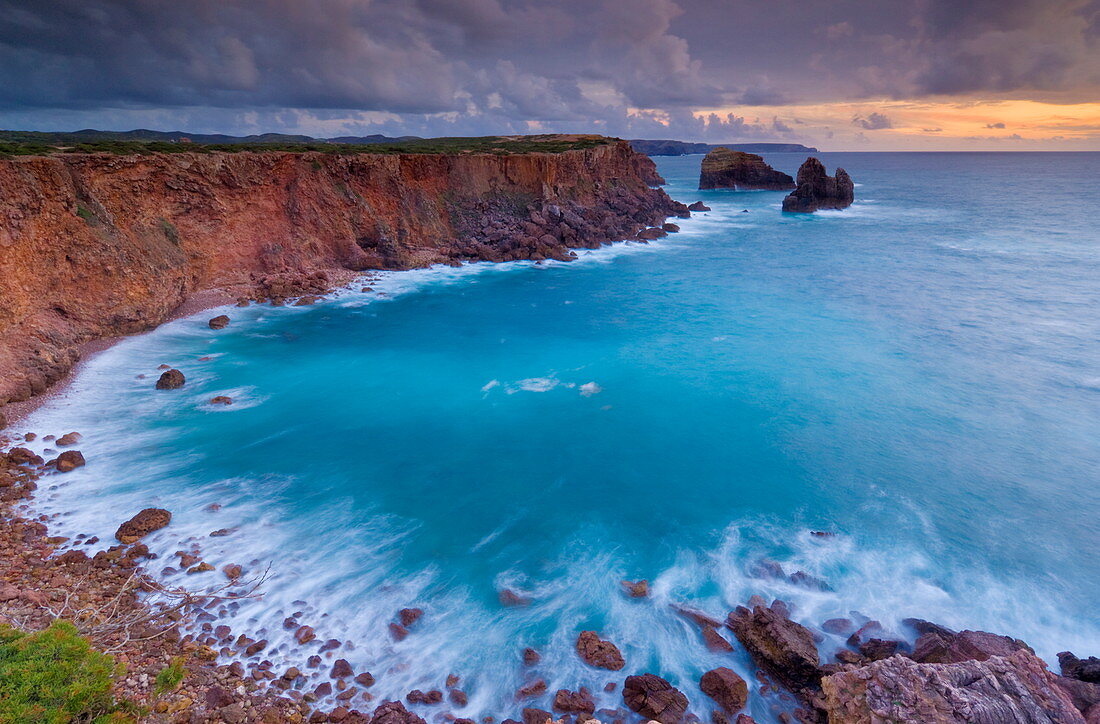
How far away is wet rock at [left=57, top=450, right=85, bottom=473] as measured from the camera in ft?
49.3

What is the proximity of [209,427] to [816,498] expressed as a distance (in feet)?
66.1

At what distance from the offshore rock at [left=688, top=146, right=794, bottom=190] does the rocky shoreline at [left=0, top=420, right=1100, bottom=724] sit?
11415cm

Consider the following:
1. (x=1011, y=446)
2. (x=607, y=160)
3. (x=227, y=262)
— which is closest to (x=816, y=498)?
(x=1011, y=446)

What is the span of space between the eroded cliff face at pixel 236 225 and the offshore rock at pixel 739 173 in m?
60.4

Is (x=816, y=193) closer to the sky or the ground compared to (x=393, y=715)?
closer to the sky

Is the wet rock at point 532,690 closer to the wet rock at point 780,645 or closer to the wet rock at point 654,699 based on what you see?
the wet rock at point 654,699

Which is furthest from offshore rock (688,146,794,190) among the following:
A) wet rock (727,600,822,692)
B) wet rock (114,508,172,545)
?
wet rock (114,508,172,545)

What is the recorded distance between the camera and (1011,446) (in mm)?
18625

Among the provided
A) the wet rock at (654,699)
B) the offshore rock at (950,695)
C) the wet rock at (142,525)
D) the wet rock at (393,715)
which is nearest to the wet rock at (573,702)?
the wet rock at (654,699)

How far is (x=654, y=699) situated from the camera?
363 inches

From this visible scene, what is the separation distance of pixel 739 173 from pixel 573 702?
119 meters

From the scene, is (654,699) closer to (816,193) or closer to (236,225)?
(236,225)

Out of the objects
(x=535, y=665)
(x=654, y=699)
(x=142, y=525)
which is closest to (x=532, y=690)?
(x=535, y=665)

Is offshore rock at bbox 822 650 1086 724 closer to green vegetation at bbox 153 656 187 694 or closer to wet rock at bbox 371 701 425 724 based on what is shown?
wet rock at bbox 371 701 425 724
